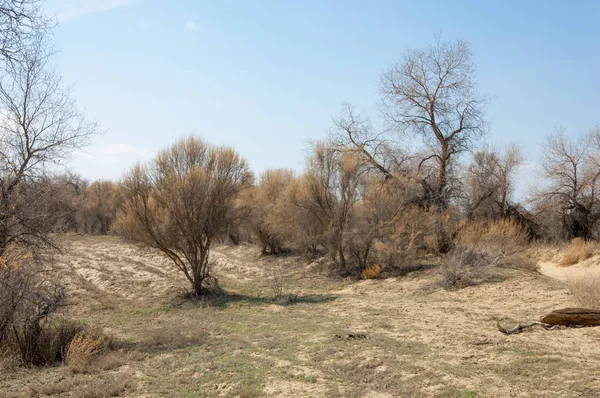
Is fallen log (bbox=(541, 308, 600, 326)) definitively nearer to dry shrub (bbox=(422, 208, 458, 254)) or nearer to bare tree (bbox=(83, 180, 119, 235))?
dry shrub (bbox=(422, 208, 458, 254))

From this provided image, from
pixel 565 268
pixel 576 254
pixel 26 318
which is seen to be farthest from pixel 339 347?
pixel 576 254

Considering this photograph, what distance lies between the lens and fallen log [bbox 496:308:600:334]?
→ 377 inches

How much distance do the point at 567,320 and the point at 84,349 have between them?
951cm

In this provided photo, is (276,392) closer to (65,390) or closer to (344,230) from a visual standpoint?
(65,390)

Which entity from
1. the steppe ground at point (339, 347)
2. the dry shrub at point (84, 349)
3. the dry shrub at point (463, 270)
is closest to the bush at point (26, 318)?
the dry shrub at point (84, 349)

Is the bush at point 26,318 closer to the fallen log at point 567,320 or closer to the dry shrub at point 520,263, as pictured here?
the fallen log at point 567,320

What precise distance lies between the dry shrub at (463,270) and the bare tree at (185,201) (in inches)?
325

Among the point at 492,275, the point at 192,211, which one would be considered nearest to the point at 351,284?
the point at 492,275

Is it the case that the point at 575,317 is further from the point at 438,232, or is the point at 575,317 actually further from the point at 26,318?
the point at 438,232

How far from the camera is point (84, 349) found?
10039mm

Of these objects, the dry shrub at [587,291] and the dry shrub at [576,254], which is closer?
the dry shrub at [587,291]

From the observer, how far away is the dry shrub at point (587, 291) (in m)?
10.5

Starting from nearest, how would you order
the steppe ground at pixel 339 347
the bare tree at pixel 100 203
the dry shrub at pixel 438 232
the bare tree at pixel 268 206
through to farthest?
the steppe ground at pixel 339 347 < the dry shrub at pixel 438 232 < the bare tree at pixel 268 206 < the bare tree at pixel 100 203

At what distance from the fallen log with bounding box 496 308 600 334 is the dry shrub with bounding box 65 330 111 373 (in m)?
7.95
